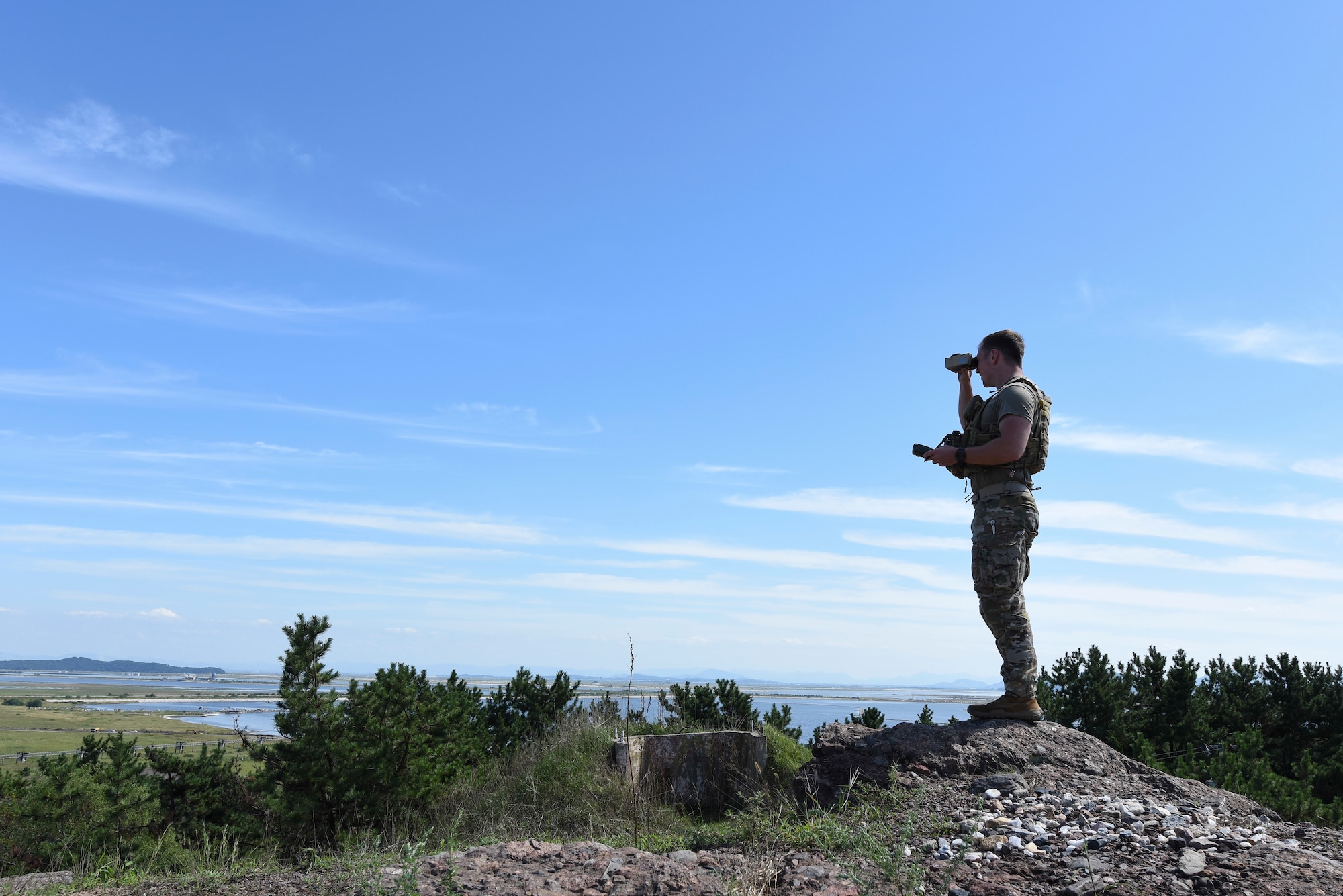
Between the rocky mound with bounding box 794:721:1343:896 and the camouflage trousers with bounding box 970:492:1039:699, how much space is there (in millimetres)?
439

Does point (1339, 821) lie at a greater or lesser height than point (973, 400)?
lesser

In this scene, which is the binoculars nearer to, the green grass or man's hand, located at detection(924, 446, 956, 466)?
man's hand, located at detection(924, 446, 956, 466)

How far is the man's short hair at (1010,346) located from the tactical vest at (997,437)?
0.68 ft

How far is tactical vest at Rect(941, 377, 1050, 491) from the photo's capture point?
6.01 metres

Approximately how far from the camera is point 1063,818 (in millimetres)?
4340

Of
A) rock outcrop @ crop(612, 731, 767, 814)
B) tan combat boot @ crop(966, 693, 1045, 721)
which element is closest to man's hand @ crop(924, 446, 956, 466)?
tan combat boot @ crop(966, 693, 1045, 721)

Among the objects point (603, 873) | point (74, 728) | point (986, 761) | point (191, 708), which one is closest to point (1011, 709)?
point (986, 761)

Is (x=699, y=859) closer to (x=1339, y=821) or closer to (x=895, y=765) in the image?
(x=895, y=765)

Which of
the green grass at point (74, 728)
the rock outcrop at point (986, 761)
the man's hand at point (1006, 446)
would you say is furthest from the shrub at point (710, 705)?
the green grass at point (74, 728)

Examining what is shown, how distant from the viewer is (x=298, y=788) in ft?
30.3

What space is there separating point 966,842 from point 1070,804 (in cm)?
100

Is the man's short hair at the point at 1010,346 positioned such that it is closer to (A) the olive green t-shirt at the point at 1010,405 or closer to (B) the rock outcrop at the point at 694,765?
(A) the olive green t-shirt at the point at 1010,405

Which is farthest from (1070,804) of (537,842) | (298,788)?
(298,788)

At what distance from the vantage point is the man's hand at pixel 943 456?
6.04m
